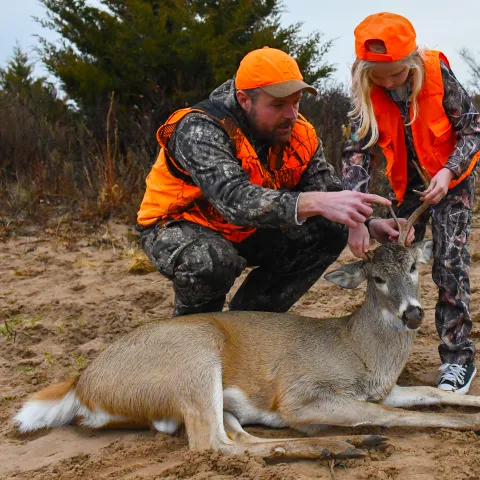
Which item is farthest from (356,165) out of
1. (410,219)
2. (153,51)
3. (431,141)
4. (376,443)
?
(153,51)

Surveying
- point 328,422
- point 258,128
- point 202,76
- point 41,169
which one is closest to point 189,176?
point 258,128

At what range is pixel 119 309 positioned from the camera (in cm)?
609

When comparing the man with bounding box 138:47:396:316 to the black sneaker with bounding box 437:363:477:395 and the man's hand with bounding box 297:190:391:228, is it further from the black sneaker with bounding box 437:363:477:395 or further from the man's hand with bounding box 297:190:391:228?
the black sneaker with bounding box 437:363:477:395

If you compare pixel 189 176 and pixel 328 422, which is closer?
pixel 328 422

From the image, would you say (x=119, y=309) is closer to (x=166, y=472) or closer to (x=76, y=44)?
(x=166, y=472)

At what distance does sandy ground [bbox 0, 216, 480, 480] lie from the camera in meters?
3.53

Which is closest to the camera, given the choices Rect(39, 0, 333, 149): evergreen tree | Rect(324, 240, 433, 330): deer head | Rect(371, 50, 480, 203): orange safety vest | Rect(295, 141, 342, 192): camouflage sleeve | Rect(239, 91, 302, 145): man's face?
Rect(324, 240, 433, 330): deer head

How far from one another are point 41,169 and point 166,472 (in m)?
5.86

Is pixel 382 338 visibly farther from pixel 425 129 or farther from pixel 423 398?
pixel 425 129

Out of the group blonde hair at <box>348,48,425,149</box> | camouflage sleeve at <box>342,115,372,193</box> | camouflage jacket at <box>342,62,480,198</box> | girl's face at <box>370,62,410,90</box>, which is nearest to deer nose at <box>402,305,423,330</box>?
camouflage jacket at <box>342,62,480,198</box>

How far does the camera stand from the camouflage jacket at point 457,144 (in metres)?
4.35

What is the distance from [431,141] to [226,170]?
121 cm

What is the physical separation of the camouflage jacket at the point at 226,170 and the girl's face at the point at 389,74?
0.82 meters

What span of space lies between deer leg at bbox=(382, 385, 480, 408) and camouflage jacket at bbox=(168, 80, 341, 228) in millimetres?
1114
